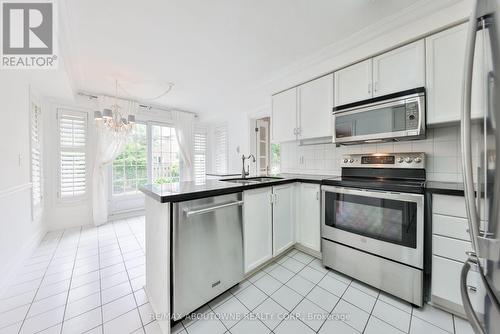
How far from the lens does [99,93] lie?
3.63 meters

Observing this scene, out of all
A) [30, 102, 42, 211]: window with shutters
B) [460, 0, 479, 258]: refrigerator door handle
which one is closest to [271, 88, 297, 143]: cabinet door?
[460, 0, 479, 258]: refrigerator door handle

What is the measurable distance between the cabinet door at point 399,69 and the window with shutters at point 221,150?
11.6 feet

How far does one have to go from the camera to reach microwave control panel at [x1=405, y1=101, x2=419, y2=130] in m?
1.66

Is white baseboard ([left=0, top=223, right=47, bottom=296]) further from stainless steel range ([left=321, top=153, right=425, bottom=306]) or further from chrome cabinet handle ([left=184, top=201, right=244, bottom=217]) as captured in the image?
stainless steel range ([left=321, top=153, right=425, bottom=306])

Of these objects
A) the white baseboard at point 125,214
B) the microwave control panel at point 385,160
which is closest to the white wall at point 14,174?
the white baseboard at point 125,214

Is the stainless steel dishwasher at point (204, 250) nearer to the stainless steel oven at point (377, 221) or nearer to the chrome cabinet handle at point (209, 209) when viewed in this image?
the chrome cabinet handle at point (209, 209)

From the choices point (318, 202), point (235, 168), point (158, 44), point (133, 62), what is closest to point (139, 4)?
point (158, 44)

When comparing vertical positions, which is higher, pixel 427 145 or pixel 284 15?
pixel 284 15

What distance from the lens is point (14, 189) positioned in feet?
6.80

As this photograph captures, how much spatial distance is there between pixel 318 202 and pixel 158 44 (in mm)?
2586

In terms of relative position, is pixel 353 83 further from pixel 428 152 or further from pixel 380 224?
pixel 380 224

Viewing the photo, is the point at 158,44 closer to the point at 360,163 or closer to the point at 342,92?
the point at 342,92

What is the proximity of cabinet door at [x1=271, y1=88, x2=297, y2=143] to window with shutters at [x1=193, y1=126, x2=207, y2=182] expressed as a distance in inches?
113

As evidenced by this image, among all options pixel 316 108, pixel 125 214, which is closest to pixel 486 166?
pixel 316 108
